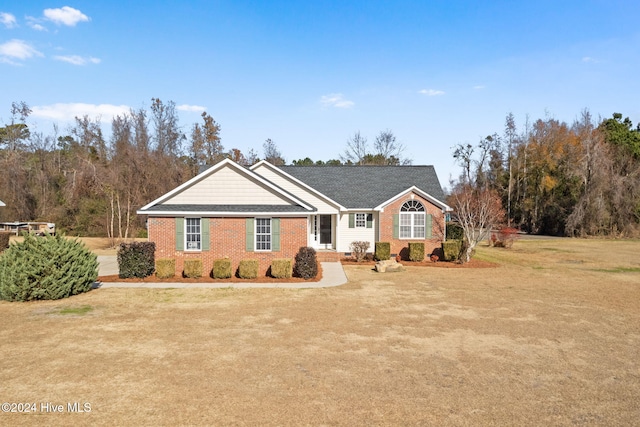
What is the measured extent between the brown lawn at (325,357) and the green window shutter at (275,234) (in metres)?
3.85

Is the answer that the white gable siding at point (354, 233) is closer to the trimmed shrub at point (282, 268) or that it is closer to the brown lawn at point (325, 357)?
the trimmed shrub at point (282, 268)

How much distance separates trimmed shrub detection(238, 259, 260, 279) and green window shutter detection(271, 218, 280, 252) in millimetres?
1310

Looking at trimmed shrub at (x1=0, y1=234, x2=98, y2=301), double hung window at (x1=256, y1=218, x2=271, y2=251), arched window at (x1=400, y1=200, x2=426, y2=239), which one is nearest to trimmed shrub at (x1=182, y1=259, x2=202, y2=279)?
double hung window at (x1=256, y1=218, x2=271, y2=251)

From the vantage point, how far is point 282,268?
56.5 ft

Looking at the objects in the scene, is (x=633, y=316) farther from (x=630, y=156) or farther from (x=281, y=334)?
(x=630, y=156)

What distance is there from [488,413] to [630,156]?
168ft

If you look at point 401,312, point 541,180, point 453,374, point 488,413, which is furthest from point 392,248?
point 541,180

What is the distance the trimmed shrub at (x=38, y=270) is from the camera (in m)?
12.6

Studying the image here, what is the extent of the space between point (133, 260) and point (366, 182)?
1561 centimetres

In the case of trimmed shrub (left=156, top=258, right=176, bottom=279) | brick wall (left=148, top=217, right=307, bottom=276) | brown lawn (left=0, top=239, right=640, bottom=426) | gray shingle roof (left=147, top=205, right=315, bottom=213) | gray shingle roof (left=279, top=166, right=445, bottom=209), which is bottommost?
brown lawn (left=0, top=239, right=640, bottom=426)

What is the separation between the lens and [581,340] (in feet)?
31.0

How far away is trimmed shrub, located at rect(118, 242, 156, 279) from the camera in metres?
17.1

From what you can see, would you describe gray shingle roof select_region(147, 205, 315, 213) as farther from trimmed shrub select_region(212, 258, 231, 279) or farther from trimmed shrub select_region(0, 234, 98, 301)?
trimmed shrub select_region(0, 234, 98, 301)

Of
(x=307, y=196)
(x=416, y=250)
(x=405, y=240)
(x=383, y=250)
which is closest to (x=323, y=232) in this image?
(x=307, y=196)
